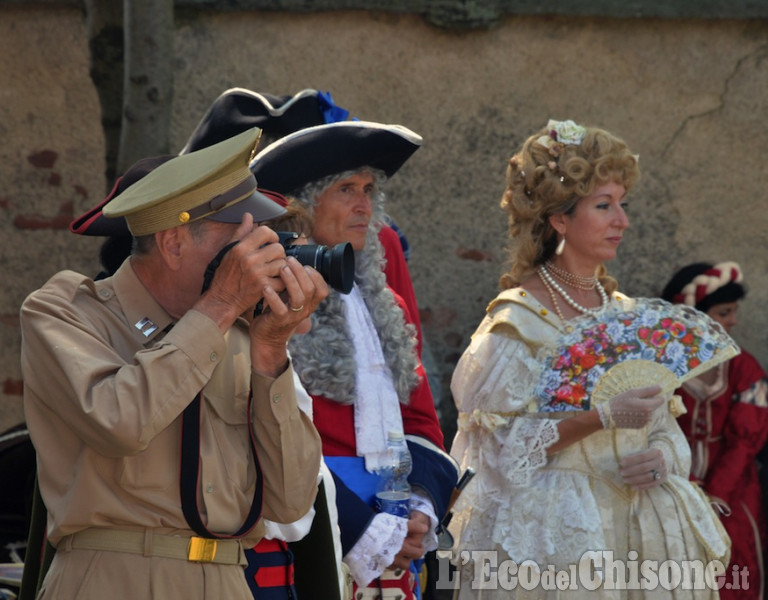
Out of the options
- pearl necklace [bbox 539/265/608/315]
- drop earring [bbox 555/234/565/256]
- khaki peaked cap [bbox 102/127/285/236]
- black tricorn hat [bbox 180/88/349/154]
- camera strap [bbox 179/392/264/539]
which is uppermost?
khaki peaked cap [bbox 102/127/285/236]

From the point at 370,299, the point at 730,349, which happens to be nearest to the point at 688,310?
the point at 730,349

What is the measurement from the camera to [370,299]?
3.80 meters

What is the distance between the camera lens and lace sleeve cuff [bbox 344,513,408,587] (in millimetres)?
3363

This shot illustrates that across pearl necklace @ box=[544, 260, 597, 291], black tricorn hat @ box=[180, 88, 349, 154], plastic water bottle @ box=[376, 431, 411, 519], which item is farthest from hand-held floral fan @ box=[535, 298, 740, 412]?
black tricorn hat @ box=[180, 88, 349, 154]

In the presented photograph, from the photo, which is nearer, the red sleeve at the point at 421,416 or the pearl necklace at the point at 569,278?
the red sleeve at the point at 421,416

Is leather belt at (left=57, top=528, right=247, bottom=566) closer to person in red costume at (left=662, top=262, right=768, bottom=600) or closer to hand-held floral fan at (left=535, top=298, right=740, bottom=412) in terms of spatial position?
hand-held floral fan at (left=535, top=298, right=740, bottom=412)

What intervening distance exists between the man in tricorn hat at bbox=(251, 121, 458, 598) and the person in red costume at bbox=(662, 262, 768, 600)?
7.24ft

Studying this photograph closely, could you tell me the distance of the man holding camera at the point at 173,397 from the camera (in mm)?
2350

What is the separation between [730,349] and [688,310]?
206 mm

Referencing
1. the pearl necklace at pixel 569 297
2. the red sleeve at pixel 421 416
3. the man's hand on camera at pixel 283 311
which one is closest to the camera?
the man's hand on camera at pixel 283 311

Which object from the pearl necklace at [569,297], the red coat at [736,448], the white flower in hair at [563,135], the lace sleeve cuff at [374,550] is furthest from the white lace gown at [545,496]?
the red coat at [736,448]

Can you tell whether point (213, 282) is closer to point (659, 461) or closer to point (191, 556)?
point (191, 556)

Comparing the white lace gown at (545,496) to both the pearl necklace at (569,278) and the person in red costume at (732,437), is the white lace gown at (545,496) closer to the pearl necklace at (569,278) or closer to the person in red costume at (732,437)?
the pearl necklace at (569,278)

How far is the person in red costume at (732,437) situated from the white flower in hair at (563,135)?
1.63 m
